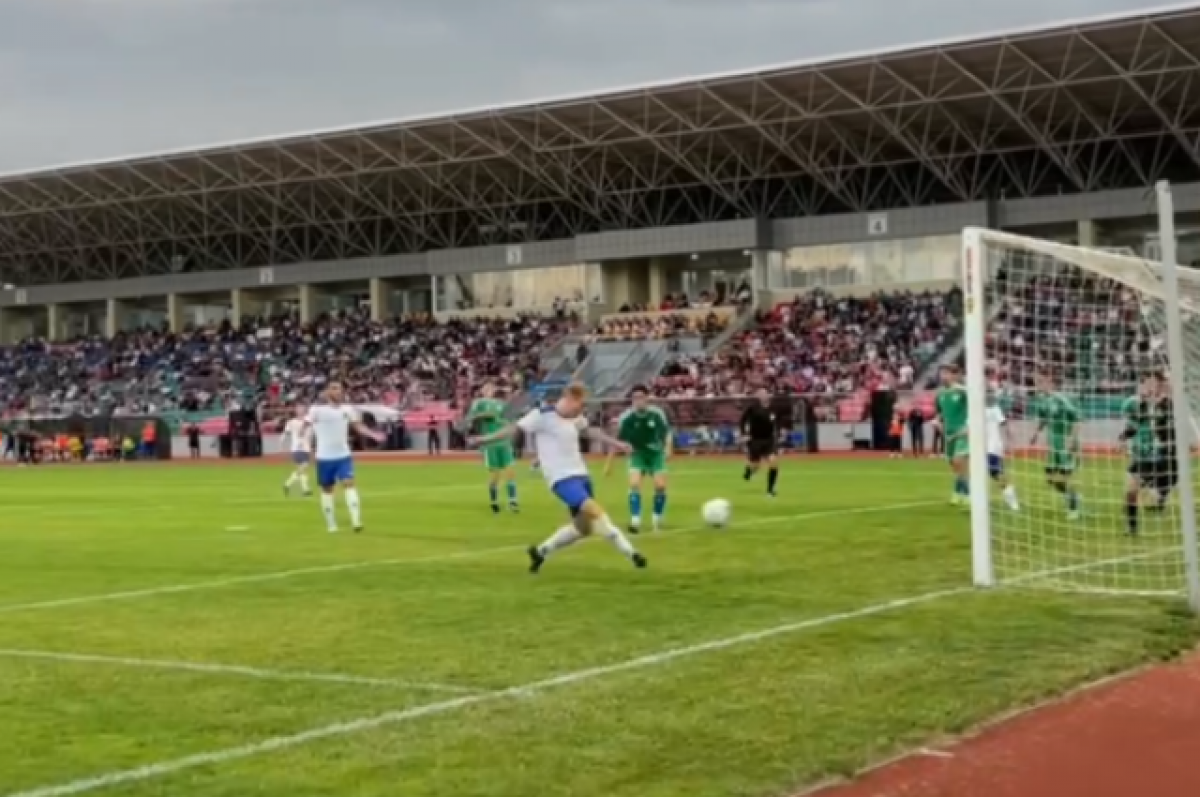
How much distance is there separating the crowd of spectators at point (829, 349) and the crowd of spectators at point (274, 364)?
30.7ft

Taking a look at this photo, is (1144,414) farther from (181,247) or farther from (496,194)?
(181,247)

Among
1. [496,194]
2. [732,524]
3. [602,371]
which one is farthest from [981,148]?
[732,524]

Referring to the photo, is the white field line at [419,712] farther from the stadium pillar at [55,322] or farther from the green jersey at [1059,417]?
the stadium pillar at [55,322]

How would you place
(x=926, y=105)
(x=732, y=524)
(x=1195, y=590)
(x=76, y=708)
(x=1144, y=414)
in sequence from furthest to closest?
(x=926, y=105)
(x=732, y=524)
(x=1144, y=414)
(x=1195, y=590)
(x=76, y=708)

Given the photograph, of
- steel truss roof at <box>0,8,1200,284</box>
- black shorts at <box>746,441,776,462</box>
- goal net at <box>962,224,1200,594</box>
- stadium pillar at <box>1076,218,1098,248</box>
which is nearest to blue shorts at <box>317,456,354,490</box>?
goal net at <box>962,224,1200,594</box>

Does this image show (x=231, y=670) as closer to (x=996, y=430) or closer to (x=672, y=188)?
(x=996, y=430)

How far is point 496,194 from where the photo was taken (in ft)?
243

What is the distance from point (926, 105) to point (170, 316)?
152ft

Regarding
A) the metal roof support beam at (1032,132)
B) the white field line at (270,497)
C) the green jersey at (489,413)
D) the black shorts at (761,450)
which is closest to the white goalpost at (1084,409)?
the black shorts at (761,450)

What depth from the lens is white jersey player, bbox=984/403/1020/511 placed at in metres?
20.8

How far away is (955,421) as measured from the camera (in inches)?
924

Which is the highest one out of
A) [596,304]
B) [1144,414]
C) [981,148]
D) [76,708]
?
[981,148]

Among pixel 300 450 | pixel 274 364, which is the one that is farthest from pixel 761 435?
pixel 274 364

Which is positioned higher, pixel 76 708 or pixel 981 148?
pixel 981 148
